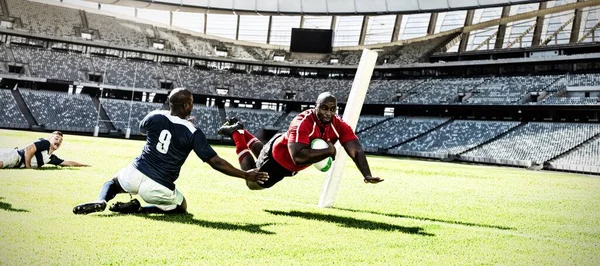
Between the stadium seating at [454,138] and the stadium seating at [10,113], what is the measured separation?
36.5m

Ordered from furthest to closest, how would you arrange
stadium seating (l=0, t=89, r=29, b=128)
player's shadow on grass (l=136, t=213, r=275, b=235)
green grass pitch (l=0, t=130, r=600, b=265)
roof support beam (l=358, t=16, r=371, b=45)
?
roof support beam (l=358, t=16, r=371, b=45)
stadium seating (l=0, t=89, r=29, b=128)
player's shadow on grass (l=136, t=213, r=275, b=235)
green grass pitch (l=0, t=130, r=600, b=265)

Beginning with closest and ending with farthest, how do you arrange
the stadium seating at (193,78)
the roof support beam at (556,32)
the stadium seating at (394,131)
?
the roof support beam at (556,32) < the stadium seating at (394,131) < the stadium seating at (193,78)

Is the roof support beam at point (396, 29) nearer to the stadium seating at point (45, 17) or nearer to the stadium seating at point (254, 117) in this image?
the stadium seating at point (254, 117)

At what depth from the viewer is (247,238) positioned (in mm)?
4137

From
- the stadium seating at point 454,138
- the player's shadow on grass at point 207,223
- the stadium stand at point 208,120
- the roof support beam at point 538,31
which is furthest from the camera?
the stadium stand at point 208,120

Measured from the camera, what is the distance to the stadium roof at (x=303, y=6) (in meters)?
38.7

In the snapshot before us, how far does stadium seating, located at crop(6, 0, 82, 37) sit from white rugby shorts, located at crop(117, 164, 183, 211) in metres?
55.2

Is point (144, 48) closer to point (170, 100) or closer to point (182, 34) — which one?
point (182, 34)

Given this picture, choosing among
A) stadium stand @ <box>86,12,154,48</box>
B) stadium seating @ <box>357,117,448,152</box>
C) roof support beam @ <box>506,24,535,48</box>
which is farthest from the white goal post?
stadium stand @ <box>86,12,154,48</box>

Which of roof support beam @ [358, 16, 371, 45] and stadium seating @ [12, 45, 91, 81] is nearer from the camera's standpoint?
stadium seating @ [12, 45, 91, 81]

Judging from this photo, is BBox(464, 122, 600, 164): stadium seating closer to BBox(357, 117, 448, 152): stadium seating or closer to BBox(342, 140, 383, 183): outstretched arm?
BBox(357, 117, 448, 152): stadium seating

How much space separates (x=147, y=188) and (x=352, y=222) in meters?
2.46

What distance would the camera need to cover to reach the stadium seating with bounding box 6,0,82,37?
169 ft

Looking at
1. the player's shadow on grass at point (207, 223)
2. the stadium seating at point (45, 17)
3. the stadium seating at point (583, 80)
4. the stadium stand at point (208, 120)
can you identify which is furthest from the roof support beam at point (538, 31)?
the stadium seating at point (45, 17)
